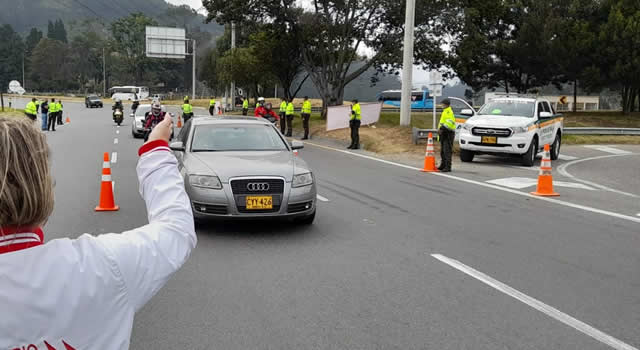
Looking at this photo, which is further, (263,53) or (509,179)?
(263,53)

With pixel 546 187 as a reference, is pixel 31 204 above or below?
above

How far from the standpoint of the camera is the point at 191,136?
9.92 meters

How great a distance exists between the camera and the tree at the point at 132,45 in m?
136

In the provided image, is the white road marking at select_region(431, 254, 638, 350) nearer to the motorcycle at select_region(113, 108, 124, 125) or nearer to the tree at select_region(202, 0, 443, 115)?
the tree at select_region(202, 0, 443, 115)

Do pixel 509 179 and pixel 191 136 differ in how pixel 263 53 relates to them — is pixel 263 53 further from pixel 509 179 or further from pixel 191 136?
pixel 191 136

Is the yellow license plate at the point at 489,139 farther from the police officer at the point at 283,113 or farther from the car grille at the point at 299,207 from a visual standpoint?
the police officer at the point at 283,113

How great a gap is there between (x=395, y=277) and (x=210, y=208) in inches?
116

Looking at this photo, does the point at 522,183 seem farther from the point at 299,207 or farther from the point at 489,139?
the point at 299,207

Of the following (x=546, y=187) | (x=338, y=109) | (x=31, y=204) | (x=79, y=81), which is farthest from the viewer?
(x=79, y=81)

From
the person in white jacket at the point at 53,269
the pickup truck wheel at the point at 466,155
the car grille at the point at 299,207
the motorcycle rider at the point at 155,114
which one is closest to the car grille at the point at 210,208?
the car grille at the point at 299,207

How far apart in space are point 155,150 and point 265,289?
13.3ft

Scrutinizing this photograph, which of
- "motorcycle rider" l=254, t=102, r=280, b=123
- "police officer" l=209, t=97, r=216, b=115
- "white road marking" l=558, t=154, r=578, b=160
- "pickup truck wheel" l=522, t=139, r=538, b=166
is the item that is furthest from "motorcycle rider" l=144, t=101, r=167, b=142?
"police officer" l=209, t=97, r=216, b=115

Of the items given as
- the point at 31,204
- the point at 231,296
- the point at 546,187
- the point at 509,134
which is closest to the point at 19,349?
the point at 31,204

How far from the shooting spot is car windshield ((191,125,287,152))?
971 cm
